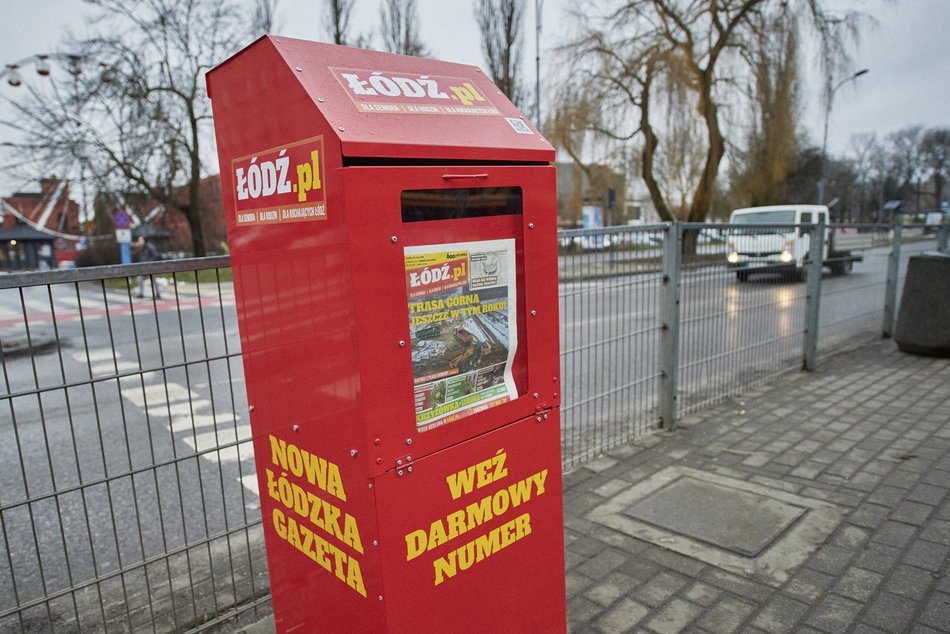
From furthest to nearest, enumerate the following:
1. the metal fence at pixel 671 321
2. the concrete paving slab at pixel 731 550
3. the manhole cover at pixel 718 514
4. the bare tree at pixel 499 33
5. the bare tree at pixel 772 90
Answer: the bare tree at pixel 499 33, the bare tree at pixel 772 90, the metal fence at pixel 671 321, the manhole cover at pixel 718 514, the concrete paving slab at pixel 731 550

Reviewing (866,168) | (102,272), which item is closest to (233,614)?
(102,272)

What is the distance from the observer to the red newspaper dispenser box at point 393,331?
1628 mm

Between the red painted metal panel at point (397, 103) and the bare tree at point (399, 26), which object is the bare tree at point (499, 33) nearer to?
the bare tree at point (399, 26)

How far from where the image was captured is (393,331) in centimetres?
165

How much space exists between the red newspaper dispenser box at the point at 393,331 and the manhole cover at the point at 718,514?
1.55 meters

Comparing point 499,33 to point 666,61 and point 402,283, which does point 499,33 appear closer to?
point 666,61

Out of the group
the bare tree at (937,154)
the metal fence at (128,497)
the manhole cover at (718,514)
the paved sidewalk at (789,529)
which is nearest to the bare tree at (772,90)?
the paved sidewalk at (789,529)

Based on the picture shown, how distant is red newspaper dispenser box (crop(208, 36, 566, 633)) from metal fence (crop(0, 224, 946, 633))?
50cm

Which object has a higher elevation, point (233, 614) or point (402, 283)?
point (402, 283)

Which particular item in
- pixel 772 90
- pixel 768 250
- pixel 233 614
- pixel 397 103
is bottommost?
pixel 233 614

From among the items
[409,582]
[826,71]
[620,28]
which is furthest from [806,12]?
[409,582]

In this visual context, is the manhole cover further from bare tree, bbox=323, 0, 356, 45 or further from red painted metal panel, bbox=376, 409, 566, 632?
bare tree, bbox=323, 0, 356, 45

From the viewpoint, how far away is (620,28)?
21.4 m

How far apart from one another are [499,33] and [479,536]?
1106 inches
